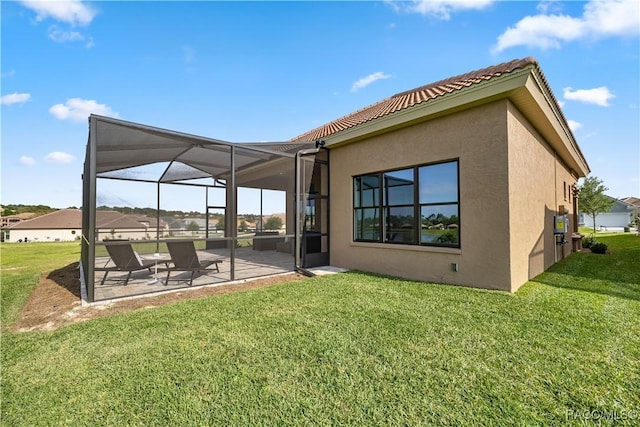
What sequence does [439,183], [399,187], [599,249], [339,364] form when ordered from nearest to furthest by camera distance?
[339,364], [439,183], [399,187], [599,249]

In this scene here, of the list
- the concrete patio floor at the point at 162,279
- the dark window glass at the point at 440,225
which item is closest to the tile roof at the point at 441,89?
the dark window glass at the point at 440,225

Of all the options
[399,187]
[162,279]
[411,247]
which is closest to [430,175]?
[399,187]

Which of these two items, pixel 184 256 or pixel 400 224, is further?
pixel 400 224

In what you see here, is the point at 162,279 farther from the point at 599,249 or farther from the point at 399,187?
the point at 599,249

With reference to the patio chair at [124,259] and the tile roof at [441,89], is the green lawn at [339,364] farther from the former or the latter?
the tile roof at [441,89]

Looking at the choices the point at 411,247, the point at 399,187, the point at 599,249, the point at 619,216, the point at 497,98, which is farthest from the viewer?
the point at 619,216

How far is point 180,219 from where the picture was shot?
12625 millimetres

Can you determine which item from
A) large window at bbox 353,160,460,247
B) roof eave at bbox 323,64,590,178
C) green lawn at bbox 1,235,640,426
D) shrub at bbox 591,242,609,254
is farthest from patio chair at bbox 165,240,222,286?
shrub at bbox 591,242,609,254

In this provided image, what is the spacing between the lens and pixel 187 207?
1278cm

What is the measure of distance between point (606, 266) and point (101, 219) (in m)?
15.8

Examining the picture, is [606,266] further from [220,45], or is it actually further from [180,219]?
[180,219]

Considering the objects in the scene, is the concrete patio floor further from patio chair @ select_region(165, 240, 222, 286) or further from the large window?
the large window

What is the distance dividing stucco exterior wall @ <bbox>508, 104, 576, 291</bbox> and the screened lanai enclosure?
4.90 m

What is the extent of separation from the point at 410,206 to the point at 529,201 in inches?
102
